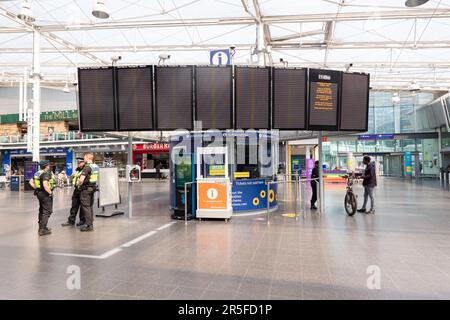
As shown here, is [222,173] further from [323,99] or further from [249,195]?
[323,99]

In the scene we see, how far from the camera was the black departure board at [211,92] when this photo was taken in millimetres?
7820

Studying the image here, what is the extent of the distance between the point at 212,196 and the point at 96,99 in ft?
13.0

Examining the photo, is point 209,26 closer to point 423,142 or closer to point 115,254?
point 115,254

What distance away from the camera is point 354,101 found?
8695 mm

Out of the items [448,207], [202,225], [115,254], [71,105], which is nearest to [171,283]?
[115,254]

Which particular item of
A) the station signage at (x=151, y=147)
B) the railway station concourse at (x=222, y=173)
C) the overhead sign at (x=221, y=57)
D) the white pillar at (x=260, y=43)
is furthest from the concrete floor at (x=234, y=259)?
the station signage at (x=151, y=147)

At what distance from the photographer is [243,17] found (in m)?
15.2

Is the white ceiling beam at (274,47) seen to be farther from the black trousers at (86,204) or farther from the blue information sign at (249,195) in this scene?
the black trousers at (86,204)

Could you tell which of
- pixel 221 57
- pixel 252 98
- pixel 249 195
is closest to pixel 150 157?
pixel 221 57

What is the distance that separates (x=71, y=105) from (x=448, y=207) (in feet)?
124

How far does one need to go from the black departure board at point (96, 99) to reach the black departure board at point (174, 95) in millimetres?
1227

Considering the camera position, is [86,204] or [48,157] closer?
[86,204]

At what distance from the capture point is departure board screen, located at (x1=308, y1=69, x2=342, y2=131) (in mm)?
8227
